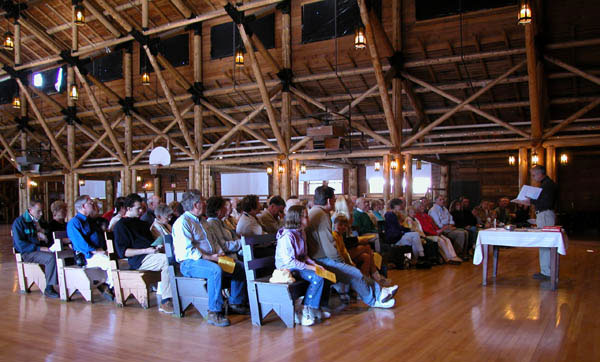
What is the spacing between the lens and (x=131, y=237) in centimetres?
498

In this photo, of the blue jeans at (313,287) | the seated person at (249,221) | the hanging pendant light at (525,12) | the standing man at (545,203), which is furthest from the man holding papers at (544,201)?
the seated person at (249,221)

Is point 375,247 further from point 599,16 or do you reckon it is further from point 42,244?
point 599,16

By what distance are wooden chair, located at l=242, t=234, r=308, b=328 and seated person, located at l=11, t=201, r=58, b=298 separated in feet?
8.96

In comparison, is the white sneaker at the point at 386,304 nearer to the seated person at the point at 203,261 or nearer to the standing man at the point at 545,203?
the seated person at the point at 203,261

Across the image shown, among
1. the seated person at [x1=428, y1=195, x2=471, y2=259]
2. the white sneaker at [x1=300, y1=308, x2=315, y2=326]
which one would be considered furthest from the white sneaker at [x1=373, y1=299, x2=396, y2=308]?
the seated person at [x1=428, y1=195, x2=471, y2=259]

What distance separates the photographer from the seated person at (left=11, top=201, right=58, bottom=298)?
17.7ft

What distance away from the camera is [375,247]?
636cm

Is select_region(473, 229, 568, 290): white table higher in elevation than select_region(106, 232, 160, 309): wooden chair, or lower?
higher

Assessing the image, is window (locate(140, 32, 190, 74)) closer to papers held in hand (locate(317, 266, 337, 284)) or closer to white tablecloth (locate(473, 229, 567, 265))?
white tablecloth (locate(473, 229, 567, 265))

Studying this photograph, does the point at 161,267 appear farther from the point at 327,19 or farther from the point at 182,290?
the point at 327,19

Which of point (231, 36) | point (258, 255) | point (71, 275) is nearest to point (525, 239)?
point (258, 255)

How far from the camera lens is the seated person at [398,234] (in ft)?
23.3

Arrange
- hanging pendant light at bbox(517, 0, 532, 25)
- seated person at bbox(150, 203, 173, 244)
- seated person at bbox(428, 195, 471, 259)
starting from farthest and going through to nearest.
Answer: seated person at bbox(428, 195, 471, 259) < hanging pendant light at bbox(517, 0, 532, 25) < seated person at bbox(150, 203, 173, 244)

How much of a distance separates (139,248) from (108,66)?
39.0 feet
